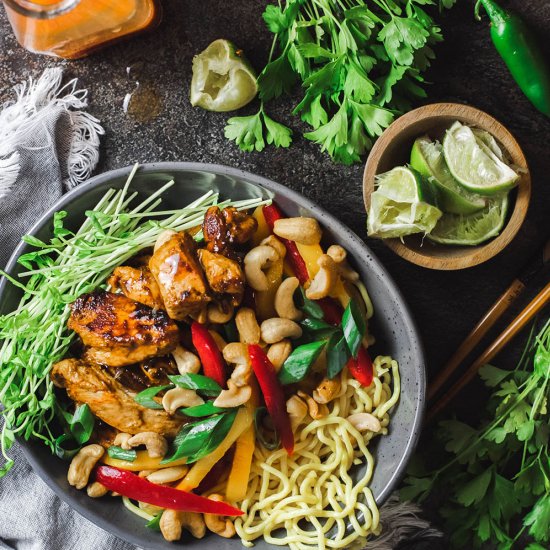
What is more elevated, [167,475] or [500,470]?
[500,470]

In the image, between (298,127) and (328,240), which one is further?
(298,127)

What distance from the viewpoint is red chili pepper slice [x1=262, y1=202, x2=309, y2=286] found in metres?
3.27

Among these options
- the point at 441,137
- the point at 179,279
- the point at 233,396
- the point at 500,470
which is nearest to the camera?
the point at 179,279

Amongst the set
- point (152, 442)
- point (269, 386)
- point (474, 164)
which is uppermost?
point (474, 164)

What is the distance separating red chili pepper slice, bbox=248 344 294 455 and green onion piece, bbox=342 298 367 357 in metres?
0.37

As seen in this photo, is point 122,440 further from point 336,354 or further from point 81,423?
point 336,354

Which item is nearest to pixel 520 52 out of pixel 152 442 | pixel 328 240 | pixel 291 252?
pixel 328 240

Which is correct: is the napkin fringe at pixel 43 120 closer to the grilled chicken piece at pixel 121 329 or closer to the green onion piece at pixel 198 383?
the grilled chicken piece at pixel 121 329

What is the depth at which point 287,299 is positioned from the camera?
3.15 m

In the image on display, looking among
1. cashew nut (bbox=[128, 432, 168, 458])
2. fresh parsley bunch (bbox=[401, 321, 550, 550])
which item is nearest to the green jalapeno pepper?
fresh parsley bunch (bbox=[401, 321, 550, 550])

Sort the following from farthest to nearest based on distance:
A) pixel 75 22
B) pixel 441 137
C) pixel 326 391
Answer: pixel 75 22 → pixel 441 137 → pixel 326 391

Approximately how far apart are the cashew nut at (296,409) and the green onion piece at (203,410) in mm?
303

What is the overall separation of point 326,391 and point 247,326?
465 millimetres

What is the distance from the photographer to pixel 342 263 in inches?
129
